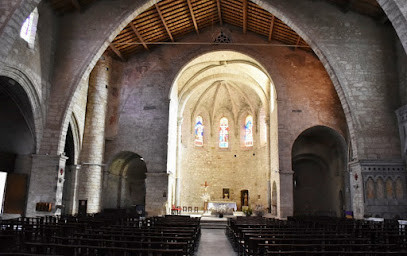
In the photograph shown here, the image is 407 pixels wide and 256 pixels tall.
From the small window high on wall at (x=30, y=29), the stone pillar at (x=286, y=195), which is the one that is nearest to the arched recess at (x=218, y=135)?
the stone pillar at (x=286, y=195)

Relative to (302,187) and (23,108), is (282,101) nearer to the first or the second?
(302,187)

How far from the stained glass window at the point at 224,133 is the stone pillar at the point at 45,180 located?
55.7ft

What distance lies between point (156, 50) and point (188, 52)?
2003mm

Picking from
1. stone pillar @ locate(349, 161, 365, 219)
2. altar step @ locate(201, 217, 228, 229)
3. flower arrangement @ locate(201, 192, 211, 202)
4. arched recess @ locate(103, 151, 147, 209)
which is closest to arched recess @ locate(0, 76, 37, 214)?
arched recess @ locate(103, 151, 147, 209)

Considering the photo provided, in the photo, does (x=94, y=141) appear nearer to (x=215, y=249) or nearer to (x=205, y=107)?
(x=215, y=249)

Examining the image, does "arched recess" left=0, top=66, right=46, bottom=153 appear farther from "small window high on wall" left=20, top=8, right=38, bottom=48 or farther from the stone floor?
the stone floor

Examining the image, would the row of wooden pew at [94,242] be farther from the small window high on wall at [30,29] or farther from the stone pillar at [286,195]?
the stone pillar at [286,195]

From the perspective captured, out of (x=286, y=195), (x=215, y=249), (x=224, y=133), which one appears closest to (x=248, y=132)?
(x=224, y=133)

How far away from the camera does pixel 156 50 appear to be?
20.9 meters

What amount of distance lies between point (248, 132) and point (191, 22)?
472 inches

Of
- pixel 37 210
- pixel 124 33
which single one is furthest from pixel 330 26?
pixel 37 210

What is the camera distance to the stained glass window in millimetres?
29203

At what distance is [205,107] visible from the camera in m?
29.3

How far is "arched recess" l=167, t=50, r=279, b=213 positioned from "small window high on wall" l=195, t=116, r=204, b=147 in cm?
36
